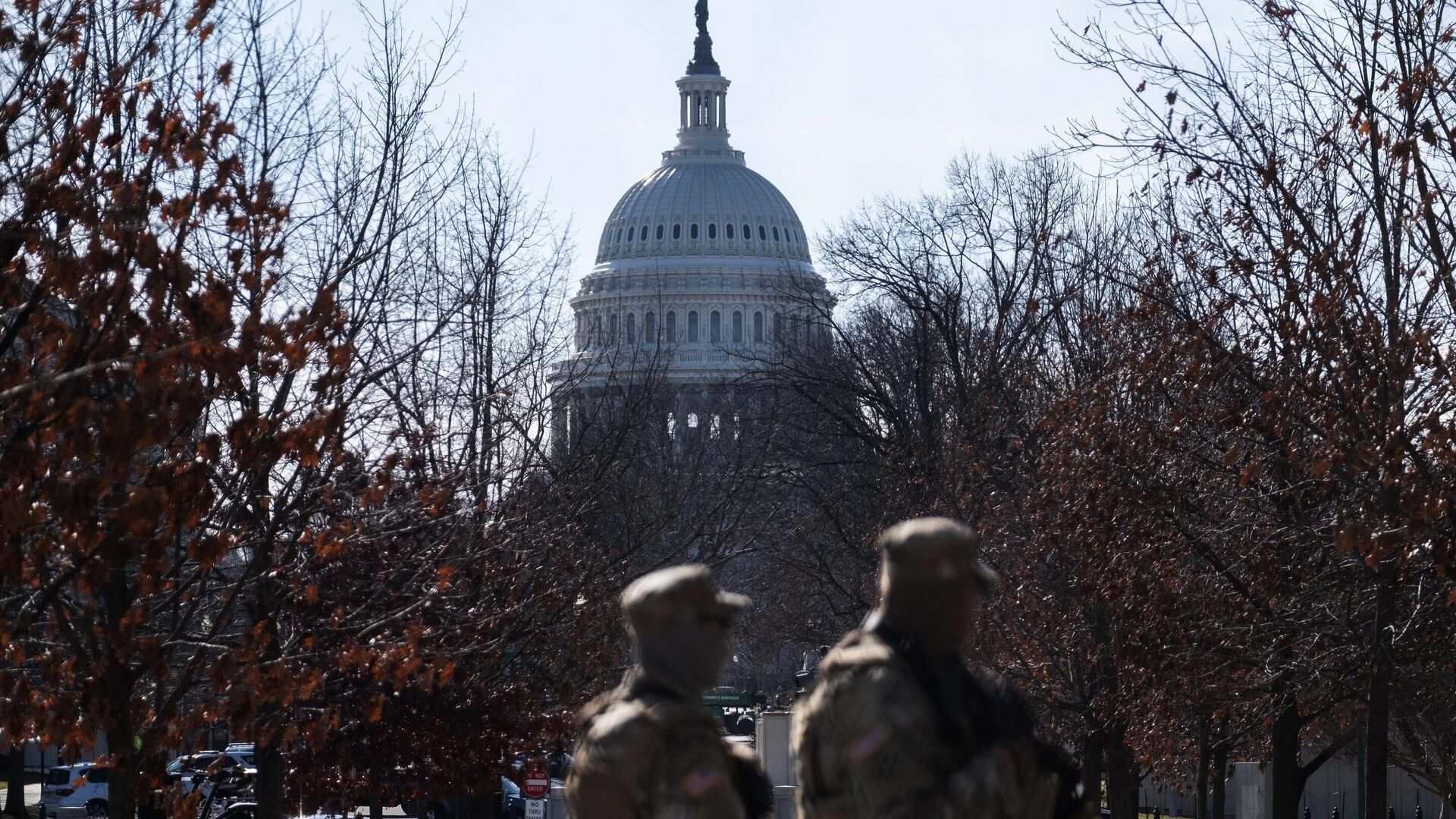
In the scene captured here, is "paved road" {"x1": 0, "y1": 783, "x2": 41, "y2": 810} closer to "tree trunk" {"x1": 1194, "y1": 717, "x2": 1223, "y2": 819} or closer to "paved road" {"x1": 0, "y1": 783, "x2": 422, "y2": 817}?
"paved road" {"x1": 0, "y1": 783, "x2": 422, "y2": 817}

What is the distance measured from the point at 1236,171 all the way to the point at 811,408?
23.4 meters

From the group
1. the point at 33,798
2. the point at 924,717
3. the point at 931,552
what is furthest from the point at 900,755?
the point at 33,798

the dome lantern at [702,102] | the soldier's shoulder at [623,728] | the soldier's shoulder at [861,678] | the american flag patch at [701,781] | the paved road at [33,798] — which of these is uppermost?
the dome lantern at [702,102]

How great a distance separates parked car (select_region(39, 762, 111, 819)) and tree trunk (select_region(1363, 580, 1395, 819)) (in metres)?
28.2

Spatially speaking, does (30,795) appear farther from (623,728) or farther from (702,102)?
(702,102)

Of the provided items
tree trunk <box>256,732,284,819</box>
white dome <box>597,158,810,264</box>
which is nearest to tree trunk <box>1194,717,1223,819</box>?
tree trunk <box>256,732,284,819</box>

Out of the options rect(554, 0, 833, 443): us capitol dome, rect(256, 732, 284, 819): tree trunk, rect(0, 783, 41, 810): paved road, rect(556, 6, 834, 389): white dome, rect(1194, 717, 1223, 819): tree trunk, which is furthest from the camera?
rect(556, 6, 834, 389): white dome

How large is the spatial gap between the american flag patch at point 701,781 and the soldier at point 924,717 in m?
0.27

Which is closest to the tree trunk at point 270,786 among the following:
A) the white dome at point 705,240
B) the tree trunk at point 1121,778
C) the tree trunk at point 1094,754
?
the tree trunk at point 1094,754

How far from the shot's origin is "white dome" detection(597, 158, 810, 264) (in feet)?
479

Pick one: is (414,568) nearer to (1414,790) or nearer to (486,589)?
(486,589)

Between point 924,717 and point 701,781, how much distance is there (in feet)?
2.01

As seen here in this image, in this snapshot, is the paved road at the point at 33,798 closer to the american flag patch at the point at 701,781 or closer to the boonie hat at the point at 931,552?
the american flag patch at the point at 701,781

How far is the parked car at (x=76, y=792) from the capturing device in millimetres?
38875
